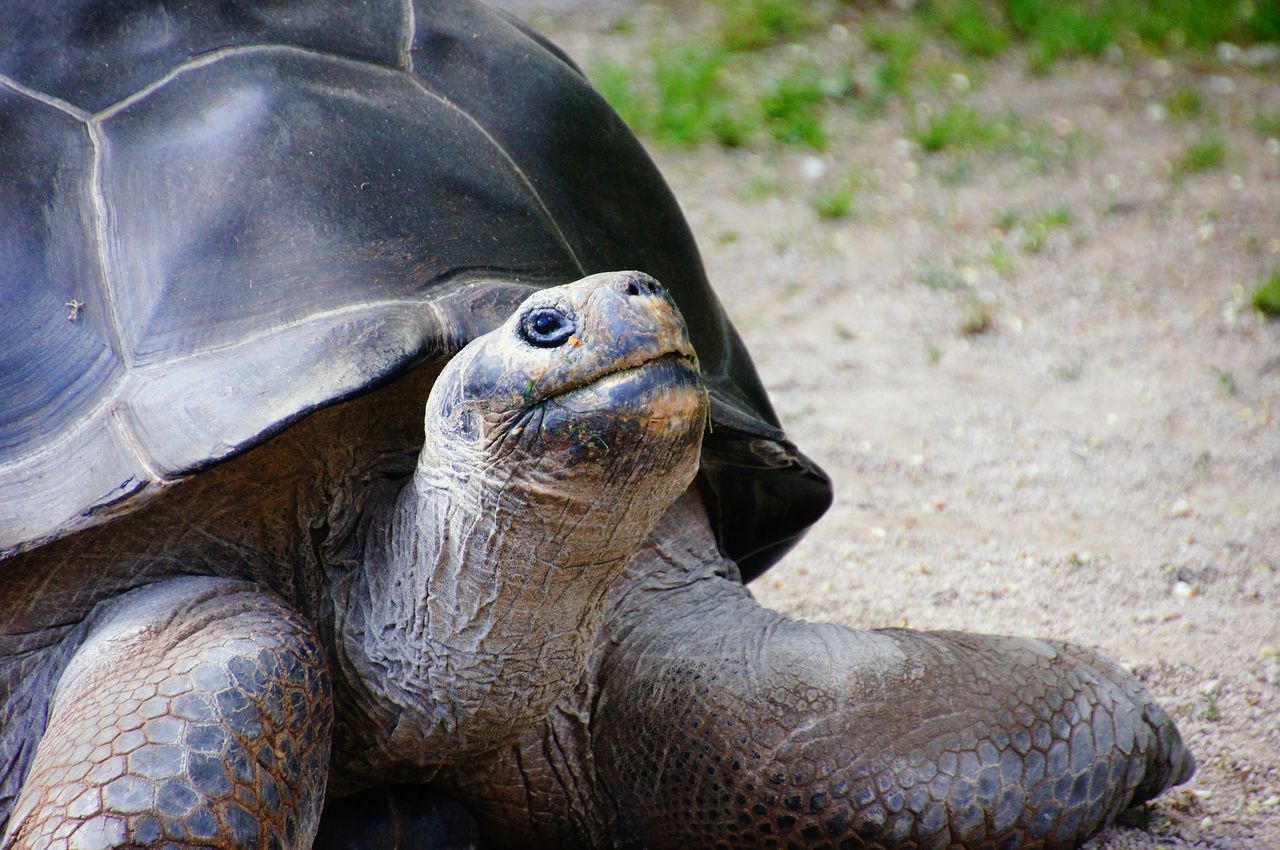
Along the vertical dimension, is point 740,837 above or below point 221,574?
below

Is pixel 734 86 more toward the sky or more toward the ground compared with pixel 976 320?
more toward the sky

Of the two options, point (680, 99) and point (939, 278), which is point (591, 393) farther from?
point (680, 99)

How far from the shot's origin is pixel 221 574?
2141mm

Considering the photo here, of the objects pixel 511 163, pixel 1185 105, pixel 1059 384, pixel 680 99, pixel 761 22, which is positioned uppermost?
pixel 511 163

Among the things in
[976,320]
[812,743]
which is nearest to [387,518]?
[812,743]

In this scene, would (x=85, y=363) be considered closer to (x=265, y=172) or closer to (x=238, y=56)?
(x=265, y=172)

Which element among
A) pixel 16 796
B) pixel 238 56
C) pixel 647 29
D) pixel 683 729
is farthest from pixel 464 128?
pixel 647 29

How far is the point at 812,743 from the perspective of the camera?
2.27 m

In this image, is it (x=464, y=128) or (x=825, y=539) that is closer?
(x=464, y=128)

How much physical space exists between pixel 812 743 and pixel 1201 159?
4.84 m

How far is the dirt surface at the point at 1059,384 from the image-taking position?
10.4ft

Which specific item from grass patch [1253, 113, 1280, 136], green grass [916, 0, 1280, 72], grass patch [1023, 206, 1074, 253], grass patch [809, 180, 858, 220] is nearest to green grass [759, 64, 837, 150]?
grass patch [809, 180, 858, 220]

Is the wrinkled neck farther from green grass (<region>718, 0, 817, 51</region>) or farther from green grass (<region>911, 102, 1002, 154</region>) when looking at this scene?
green grass (<region>718, 0, 817, 51</region>)

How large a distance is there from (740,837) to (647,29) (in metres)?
6.39
